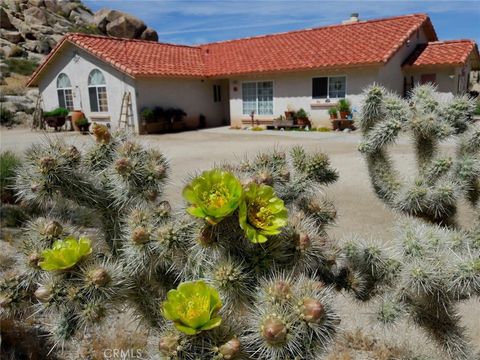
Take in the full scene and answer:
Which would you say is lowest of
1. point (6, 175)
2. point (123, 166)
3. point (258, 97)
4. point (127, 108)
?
point (6, 175)

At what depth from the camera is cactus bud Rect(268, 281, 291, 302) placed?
4.59ft

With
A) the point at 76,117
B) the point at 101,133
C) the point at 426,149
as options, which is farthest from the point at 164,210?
the point at 76,117

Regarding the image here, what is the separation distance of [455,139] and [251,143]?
12.4 metres

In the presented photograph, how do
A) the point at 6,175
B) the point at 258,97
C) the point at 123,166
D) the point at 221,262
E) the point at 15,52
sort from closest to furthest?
the point at 221,262 → the point at 123,166 → the point at 6,175 → the point at 258,97 → the point at 15,52

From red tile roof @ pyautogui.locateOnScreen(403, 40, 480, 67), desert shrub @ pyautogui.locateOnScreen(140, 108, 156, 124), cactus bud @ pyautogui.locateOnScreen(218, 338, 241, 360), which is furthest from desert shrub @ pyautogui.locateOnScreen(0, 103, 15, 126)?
cactus bud @ pyautogui.locateOnScreen(218, 338, 241, 360)

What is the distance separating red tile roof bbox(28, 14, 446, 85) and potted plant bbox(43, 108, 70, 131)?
10.6 ft

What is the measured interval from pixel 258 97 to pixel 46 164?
19996 mm

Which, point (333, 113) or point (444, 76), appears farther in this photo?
point (444, 76)

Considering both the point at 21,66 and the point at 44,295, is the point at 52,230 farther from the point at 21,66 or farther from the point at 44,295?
the point at 21,66

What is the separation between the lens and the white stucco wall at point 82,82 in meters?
19.9

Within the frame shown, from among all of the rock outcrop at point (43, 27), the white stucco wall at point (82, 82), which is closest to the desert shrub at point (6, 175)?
the white stucco wall at point (82, 82)

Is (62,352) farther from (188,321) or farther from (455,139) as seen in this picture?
(455,139)

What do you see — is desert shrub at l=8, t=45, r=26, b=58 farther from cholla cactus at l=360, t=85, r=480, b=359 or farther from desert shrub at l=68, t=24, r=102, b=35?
cholla cactus at l=360, t=85, r=480, b=359

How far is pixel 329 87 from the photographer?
62.5 feet
